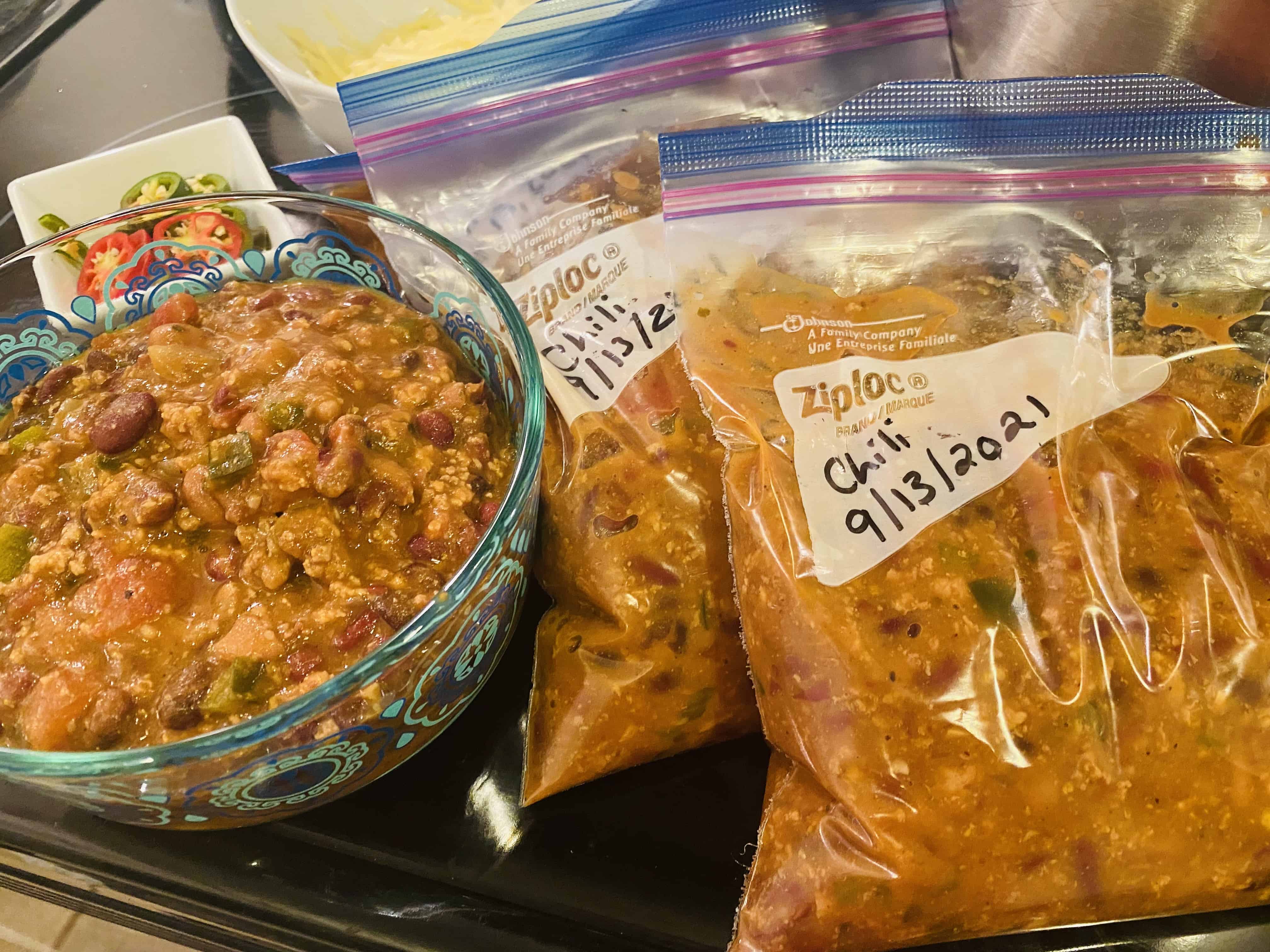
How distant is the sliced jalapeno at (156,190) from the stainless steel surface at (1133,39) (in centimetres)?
139

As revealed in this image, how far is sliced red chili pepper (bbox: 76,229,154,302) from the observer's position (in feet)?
4.19

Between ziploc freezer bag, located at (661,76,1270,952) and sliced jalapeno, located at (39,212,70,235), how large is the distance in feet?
4.08

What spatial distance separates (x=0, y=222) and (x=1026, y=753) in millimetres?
1970

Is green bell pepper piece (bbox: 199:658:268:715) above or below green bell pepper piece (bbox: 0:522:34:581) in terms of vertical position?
below

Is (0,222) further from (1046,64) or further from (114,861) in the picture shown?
(1046,64)

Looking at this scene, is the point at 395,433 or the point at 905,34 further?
the point at 905,34

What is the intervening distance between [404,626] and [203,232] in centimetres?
77

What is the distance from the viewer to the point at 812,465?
0.90 m

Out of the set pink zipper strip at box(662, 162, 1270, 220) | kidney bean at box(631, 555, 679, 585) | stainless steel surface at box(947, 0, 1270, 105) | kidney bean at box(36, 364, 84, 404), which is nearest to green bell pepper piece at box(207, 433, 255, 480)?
kidney bean at box(36, 364, 84, 404)

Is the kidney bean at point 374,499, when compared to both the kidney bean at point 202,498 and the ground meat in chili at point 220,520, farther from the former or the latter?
the kidney bean at point 202,498

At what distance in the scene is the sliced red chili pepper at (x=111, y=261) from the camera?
128 centimetres

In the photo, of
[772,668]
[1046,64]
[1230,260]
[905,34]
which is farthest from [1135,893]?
[905,34]

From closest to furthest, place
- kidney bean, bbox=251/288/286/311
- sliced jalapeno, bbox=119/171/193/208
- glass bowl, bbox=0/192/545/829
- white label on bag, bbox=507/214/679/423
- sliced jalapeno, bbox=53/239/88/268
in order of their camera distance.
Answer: glass bowl, bbox=0/192/545/829
white label on bag, bbox=507/214/679/423
kidney bean, bbox=251/288/286/311
sliced jalapeno, bbox=53/239/88/268
sliced jalapeno, bbox=119/171/193/208

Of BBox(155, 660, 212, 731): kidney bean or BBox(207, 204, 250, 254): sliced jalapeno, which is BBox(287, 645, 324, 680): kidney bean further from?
BBox(207, 204, 250, 254): sliced jalapeno
